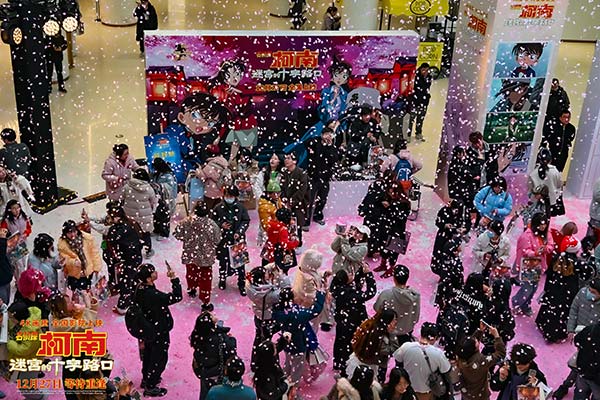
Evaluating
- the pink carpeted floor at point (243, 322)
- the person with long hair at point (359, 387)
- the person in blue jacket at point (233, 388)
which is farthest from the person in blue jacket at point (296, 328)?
the person with long hair at point (359, 387)

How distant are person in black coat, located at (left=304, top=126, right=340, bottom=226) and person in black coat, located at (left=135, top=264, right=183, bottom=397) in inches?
130

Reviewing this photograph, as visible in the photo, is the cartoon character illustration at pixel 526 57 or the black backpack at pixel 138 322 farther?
the cartoon character illustration at pixel 526 57

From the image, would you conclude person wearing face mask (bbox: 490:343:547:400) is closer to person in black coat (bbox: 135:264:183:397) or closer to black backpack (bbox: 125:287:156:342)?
person in black coat (bbox: 135:264:183:397)

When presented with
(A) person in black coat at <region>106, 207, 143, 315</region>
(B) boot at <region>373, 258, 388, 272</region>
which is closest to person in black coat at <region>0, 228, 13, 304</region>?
(A) person in black coat at <region>106, 207, 143, 315</region>

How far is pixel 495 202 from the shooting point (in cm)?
Answer: 906

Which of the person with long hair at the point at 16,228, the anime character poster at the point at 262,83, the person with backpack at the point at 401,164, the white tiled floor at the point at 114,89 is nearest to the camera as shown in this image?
the person with long hair at the point at 16,228

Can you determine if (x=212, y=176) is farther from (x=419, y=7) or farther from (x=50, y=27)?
(x=419, y=7)

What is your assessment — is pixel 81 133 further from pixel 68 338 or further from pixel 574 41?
pixel 574 41

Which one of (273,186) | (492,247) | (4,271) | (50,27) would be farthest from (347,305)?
(50,27)

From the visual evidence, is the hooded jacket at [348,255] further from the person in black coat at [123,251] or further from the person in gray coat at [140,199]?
the person in gray coat at [140,199]

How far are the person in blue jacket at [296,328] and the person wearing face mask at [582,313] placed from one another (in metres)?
2.19

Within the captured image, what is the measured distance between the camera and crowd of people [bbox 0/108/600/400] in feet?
20.2

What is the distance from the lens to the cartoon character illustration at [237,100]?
10.2 meters

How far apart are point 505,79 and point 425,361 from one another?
505 centimetres
